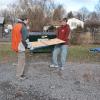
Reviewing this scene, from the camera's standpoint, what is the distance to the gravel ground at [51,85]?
9.25 metres

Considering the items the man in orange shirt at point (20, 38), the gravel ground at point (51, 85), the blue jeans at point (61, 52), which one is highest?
the man in orange shirt at point (20, 38)

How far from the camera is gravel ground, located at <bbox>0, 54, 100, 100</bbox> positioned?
925cm

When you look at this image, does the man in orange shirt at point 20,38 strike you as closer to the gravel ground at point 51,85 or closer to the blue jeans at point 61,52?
the gravel ground at point 51,85

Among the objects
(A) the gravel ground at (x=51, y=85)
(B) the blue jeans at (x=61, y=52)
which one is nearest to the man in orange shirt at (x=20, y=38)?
(A) the gravel ground at (x=51, y=85)

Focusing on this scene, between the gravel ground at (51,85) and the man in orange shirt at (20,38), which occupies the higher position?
the man in orange shirt at (20,38)

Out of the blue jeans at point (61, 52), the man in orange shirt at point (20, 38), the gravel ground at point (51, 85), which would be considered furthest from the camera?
the blue jeans at point (61, 52)

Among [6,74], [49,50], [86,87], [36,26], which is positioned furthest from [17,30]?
[36,26]

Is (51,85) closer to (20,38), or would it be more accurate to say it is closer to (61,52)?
(20,38)

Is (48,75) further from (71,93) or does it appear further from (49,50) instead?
(49,50)

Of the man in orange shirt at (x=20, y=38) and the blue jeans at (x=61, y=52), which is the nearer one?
the man in orange shirt at (x=20, y=38)

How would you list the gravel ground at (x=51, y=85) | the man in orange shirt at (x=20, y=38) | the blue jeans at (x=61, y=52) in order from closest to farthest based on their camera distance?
the gravel ground at (x=51, y=85)
the man in orange shirt at (x=20, y=38)
the blue jeans at (x=61, y=52)

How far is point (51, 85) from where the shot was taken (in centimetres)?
1101

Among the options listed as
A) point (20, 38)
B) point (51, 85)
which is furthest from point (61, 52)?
point (51, 85)

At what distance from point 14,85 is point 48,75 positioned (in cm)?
249
